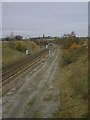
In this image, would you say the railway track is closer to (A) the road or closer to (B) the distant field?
(B) the distant field

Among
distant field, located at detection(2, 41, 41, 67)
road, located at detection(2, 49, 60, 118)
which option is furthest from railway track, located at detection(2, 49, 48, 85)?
road, located at detection(2, 49, 60, 118)

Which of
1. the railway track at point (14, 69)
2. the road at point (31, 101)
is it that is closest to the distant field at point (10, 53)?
the railway track at point (14, 69)

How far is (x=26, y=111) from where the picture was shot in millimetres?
15055

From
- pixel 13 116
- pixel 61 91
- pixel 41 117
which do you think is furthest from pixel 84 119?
pixel 61 91

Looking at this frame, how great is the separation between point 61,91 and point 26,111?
6.33 metres

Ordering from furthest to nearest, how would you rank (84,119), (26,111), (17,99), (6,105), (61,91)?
1. (61,91)
2. (17,99)
3. (6,105)
4. (26,111)
5. (84,119)

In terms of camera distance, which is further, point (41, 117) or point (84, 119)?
point (41, 117)

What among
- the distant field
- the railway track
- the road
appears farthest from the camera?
the distant field

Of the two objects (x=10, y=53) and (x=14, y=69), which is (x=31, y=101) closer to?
(x=14, y=69)

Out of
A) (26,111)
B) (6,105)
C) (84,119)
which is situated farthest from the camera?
(6,105)

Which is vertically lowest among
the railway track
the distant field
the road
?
the road

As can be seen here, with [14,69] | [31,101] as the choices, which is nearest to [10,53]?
[14,69]

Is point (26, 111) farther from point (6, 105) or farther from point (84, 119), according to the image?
point (84, 119)

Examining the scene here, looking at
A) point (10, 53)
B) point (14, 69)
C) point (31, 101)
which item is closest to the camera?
point (31, 101)
